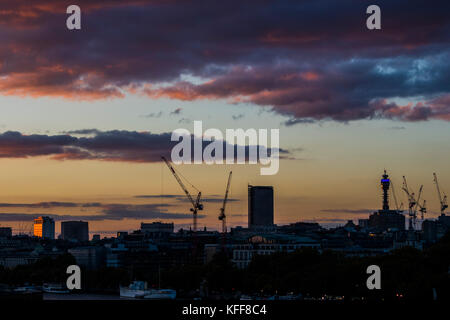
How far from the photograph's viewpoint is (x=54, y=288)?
18538 cm

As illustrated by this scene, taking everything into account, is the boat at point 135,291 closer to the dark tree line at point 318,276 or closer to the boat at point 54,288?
the dark tree line at point 318,276

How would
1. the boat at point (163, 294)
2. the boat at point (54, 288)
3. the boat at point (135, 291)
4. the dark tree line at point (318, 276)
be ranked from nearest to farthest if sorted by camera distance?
1. the dark tree line at point (318, 276)
2. the boat at point (163, 294)
3. the boat at point (135, 291)
4. the boat at point (54, 288)

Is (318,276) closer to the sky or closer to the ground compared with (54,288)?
closer to the sky

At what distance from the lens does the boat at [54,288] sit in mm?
182212

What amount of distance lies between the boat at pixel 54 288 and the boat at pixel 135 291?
15.6 metres

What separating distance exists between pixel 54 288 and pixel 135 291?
88.9 ft

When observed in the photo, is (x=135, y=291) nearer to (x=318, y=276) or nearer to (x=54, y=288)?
(x=54, y=288)

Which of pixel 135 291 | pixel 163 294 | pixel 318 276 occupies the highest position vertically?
pixel 318 276

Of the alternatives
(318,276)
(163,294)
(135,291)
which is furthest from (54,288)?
(318,276)

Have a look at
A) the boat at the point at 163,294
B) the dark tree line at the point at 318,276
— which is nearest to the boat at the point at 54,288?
the dark tree line at the point at 318,276

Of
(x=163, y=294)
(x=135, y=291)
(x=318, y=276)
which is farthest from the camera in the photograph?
(x=135, y=291)

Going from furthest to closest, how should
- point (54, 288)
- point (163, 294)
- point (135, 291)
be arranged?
1. point (54, 288)
2. point (135, 291)
3. point (163, 294)
